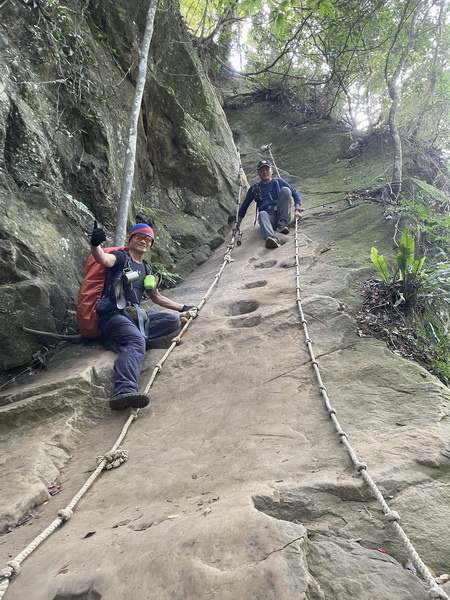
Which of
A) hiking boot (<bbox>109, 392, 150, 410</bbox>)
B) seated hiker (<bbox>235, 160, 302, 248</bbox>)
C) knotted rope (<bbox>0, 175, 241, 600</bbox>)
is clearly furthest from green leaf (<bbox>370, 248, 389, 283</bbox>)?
seated hiker (<bbox>235, 160, 302, 248</bbox>)

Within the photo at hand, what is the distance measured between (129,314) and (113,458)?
6.12 feet

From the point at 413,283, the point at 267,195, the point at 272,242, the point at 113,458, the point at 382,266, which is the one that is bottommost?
the point at 113,458

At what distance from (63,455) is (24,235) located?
2.48 metres

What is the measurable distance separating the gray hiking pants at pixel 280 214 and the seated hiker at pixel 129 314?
3490mm

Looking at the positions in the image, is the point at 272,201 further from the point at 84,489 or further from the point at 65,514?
the point at 65,514

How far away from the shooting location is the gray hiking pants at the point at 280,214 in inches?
324

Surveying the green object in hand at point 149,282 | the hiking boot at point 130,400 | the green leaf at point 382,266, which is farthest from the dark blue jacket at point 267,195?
the hiking boot at point 130,400

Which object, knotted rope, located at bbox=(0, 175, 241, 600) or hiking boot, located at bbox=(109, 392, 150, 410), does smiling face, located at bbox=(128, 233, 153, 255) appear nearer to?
knotted rope, located at bbox=(0, 175, 241, 600)

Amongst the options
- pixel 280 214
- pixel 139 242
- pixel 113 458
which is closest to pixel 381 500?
pixel 113 458

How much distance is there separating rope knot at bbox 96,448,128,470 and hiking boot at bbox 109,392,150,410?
60 centimetres

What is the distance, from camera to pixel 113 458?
313 centimetres

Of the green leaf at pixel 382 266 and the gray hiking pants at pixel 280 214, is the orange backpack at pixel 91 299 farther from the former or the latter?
the gray hiking pants at pixel 280 214

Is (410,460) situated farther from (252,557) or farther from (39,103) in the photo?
(39,103)

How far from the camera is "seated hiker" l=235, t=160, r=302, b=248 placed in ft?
27.5
